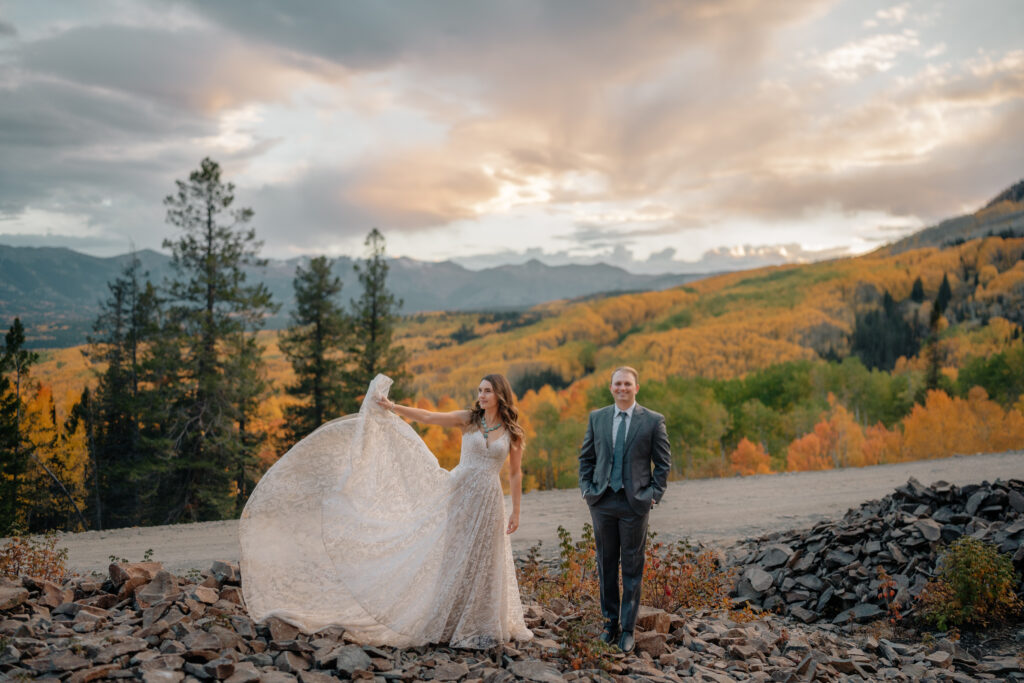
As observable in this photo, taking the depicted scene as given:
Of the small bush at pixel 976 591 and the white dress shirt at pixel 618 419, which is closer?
the white dress shirt at pixel 618 419

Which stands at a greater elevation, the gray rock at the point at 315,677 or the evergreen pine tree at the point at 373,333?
the evergreen pine tree at the point at 373,333

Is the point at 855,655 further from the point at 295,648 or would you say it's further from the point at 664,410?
the point at 664,410

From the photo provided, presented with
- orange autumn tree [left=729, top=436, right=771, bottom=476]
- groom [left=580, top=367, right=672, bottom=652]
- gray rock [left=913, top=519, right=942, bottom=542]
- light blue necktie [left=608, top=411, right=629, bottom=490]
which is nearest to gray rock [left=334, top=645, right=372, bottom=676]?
groom [left=580, top=367, right=672, bottom=652]

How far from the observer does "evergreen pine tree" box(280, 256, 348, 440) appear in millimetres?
28266

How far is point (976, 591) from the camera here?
7984 millimetres

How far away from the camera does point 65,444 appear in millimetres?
34406

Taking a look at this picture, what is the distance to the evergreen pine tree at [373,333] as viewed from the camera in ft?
94.5

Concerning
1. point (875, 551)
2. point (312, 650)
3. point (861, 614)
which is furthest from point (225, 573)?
point (875, 551)

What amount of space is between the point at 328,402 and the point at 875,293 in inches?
5942

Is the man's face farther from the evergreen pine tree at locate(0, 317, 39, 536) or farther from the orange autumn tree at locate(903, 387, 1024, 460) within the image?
the orange autumn tree at locate(903, 387, 1024, 460)

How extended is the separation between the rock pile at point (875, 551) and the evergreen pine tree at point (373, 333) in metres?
21.0

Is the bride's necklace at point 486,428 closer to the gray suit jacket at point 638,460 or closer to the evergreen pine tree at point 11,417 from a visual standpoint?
the gray suit jacket at point 638,460

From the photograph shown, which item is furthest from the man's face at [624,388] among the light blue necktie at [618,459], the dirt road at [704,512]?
the dirt road at [704,512]

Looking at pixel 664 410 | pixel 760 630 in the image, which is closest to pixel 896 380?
pixel 664 410
